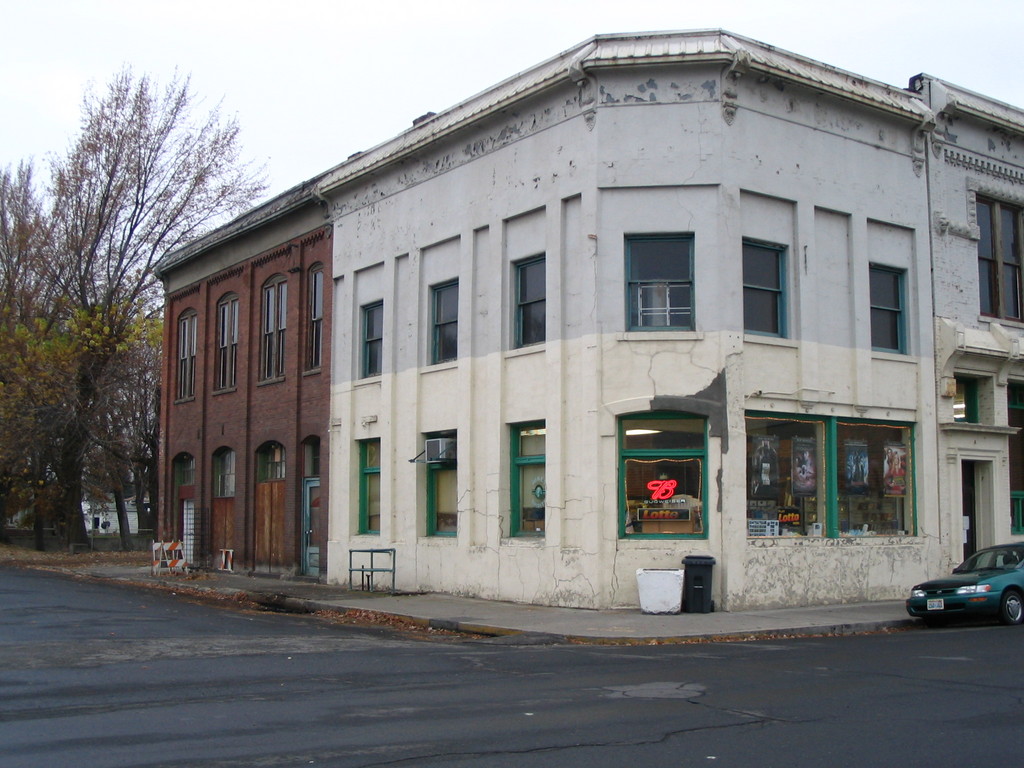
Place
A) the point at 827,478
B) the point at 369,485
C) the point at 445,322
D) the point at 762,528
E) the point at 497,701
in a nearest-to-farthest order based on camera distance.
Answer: the point at 497,701, the point at 762,528, the point at 827,478, the point at 445,322, the point at 369,485

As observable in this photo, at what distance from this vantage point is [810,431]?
21.0m

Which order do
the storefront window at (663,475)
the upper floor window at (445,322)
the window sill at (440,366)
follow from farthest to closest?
the upper floor window at (445,322) → the window sill at (440,366) → the storefront window at (663,475)

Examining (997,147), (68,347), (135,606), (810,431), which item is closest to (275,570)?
(135,606)

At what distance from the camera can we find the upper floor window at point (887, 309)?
73.4ft

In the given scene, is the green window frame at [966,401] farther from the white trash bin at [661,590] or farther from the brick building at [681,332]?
the white trash bin at [661,590]

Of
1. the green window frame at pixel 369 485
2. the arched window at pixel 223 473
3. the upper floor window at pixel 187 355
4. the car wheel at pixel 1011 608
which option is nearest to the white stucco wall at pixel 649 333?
the green window frame at pixel 369 485

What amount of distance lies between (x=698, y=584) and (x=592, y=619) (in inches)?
81.3

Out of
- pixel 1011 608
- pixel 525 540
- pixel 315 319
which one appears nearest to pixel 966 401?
pixel 1011 608

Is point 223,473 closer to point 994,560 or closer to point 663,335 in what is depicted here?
point 663,335

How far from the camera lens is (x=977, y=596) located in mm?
17234

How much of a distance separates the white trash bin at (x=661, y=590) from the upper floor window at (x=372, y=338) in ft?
32.3

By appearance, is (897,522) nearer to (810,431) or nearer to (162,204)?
(810,431)

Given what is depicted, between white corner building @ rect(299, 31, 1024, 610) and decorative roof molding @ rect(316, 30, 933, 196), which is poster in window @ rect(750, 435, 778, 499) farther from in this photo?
decorative roof molding @ rect(316, 30, 933, 196)

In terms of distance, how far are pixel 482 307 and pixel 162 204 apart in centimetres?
2689
